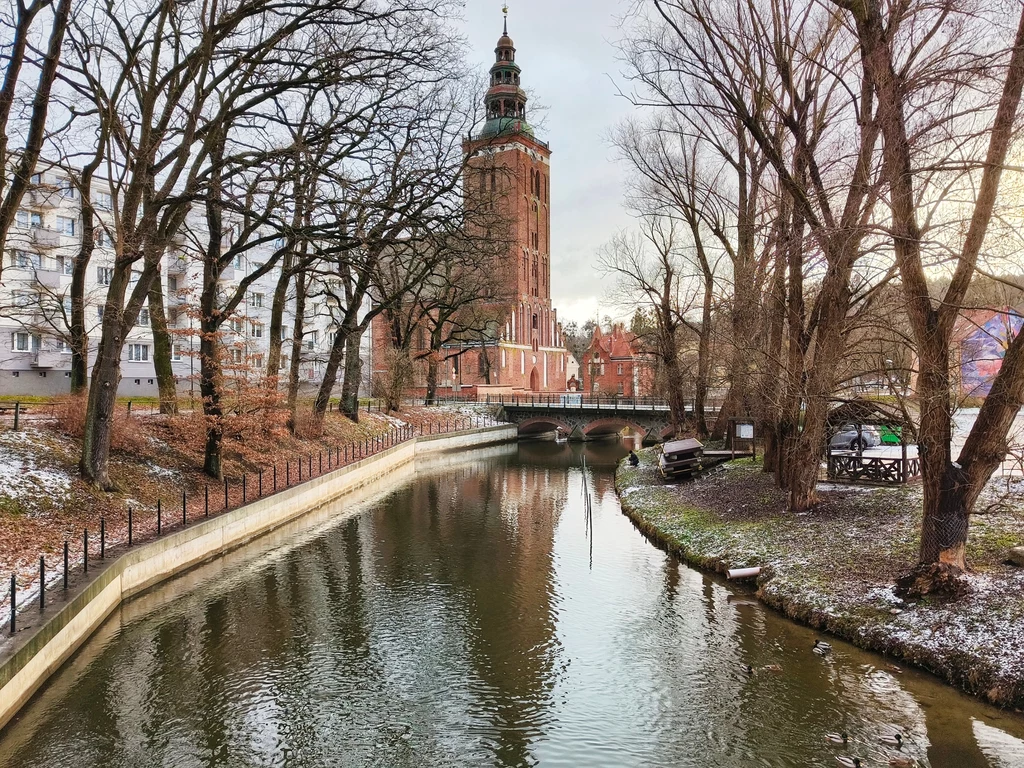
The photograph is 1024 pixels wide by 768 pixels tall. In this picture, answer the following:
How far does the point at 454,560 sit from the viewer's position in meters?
15.5

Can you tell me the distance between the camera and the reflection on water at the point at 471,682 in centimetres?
737

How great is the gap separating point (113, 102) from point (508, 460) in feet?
88.8

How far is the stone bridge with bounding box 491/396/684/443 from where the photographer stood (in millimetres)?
42759

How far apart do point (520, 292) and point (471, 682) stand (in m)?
60.0

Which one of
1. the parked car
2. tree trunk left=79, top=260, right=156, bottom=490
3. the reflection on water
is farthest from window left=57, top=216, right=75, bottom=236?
the parked car

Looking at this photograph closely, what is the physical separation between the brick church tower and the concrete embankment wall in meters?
37.8

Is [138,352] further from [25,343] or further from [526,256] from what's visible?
[526,256]

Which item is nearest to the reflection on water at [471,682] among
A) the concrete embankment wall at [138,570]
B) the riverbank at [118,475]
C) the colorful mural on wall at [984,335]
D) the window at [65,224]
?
the concrete embankment wall at [138,570]

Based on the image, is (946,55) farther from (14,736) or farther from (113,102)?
(113,102)

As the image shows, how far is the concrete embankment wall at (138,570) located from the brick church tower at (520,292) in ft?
124

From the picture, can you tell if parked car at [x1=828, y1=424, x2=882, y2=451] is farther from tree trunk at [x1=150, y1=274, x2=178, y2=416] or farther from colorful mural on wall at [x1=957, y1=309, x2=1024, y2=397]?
tree trunk at [x1=150, y1=274, x2=178, y2=416]

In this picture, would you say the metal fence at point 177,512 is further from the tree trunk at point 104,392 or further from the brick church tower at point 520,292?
the brick church tower at point 520,292

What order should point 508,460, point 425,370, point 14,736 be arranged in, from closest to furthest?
point 14,736 < point 508,460 < point 425,370

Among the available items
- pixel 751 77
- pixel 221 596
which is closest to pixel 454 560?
pixel 221 596
